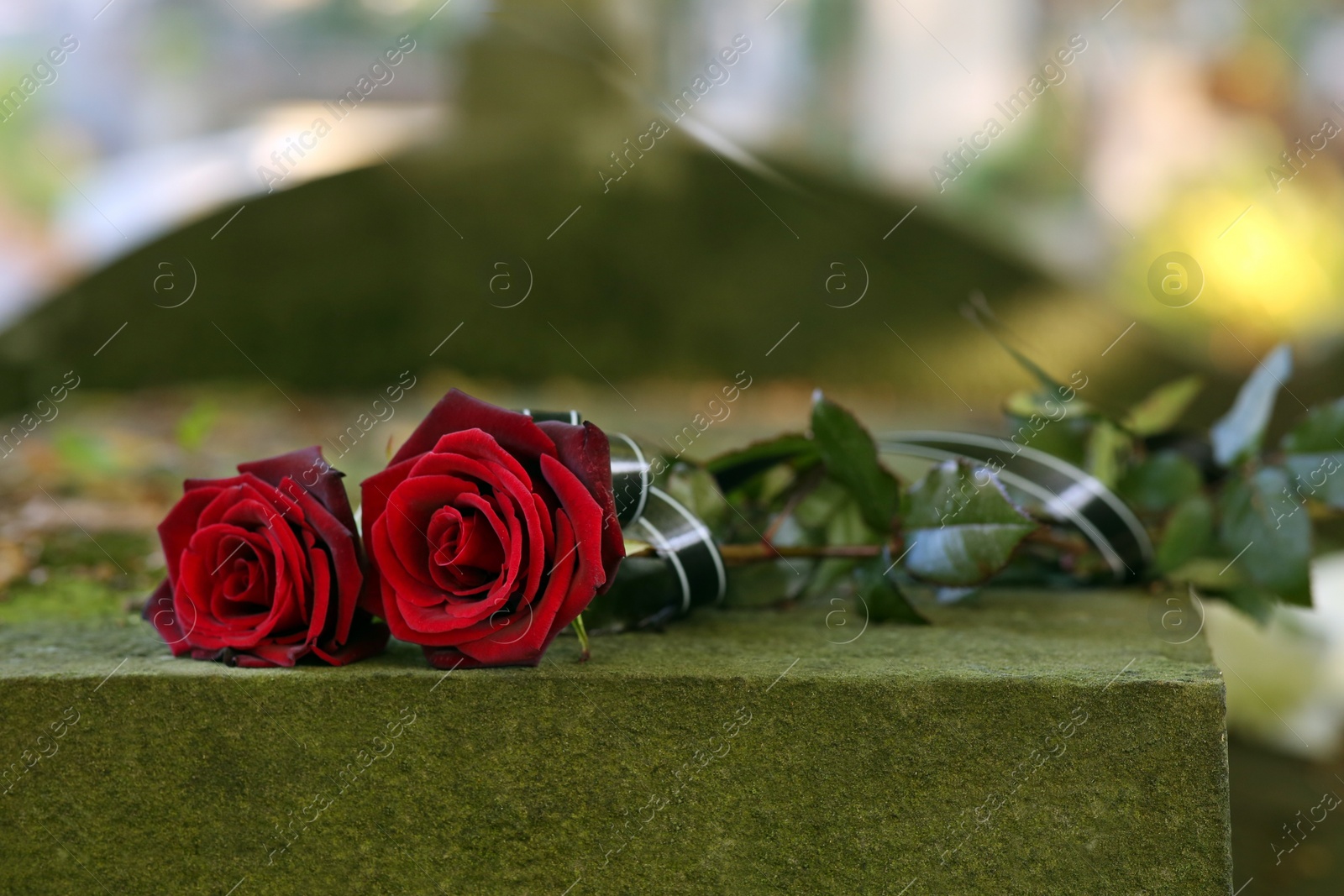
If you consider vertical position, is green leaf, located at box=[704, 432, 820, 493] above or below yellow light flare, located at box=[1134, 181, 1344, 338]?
above

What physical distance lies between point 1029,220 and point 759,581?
1740mm

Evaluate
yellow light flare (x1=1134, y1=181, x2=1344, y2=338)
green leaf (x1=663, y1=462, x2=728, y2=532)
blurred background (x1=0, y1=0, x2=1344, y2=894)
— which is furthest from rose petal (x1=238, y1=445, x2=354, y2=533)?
yellow light flare (x1=1134, y1=181, x2=1344, y2=338)

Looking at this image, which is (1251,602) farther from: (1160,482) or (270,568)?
(270,568)

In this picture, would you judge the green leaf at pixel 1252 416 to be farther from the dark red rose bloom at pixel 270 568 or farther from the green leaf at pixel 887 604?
the dark red rose bloom at pixel 270 568

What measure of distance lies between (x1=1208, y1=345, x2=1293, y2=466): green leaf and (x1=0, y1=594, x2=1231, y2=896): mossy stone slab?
0.60 ft

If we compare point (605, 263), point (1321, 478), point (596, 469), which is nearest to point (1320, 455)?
point (1321, 478)

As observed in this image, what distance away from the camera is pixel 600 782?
30 centimetres

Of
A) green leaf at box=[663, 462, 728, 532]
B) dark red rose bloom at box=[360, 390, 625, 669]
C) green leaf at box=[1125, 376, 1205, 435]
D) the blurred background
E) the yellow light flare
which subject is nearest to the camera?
dark red rose bloom at box=[360, 390, 625, 669]

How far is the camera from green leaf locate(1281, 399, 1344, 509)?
0.42m

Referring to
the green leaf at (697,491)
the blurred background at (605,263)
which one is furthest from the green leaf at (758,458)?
the blurred background at (605,263)

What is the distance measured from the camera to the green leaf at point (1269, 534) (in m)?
0.40

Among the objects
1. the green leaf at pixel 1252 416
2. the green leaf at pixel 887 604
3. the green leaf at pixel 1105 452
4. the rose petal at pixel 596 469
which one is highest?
the rose petal at pixel 596 469

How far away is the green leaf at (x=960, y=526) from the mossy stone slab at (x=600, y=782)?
0.05 metres

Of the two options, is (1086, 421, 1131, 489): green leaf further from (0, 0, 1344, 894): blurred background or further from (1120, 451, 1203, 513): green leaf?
(0, 0, 1344, 894): blurred background
